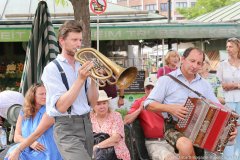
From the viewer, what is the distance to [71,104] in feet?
13.8

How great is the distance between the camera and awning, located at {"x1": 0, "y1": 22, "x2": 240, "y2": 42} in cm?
1258

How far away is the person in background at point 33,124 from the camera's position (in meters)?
5.17

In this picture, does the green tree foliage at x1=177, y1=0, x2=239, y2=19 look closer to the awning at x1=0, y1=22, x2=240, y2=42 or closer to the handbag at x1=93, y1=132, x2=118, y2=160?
the awning at x1=0, y1=22, x2=240, y2=42

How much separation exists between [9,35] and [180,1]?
104281 millimetres

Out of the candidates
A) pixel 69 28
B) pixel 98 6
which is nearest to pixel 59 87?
pixel 69 28

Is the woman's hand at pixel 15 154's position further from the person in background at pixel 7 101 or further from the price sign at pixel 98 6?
the price sign at pixel 98 6

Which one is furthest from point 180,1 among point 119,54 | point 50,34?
point 50,34

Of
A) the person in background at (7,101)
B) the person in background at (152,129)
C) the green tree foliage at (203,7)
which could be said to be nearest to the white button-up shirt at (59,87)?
the person in background at (7,101)

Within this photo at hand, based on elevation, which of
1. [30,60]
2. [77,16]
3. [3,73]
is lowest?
[3,73]

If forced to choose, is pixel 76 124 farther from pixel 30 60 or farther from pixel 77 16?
pixel 77 16

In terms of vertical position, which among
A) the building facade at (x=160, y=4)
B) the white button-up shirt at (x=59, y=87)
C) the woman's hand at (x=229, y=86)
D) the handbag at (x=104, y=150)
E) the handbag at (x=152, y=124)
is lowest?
the handbag at (x=104, y=150)

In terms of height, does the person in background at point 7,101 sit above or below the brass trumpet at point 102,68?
below

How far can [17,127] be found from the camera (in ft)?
18.3

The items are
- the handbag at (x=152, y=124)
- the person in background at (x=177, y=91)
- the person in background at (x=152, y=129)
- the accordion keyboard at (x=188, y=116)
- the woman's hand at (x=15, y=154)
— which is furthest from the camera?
the handbag at (x=152, y=124)
